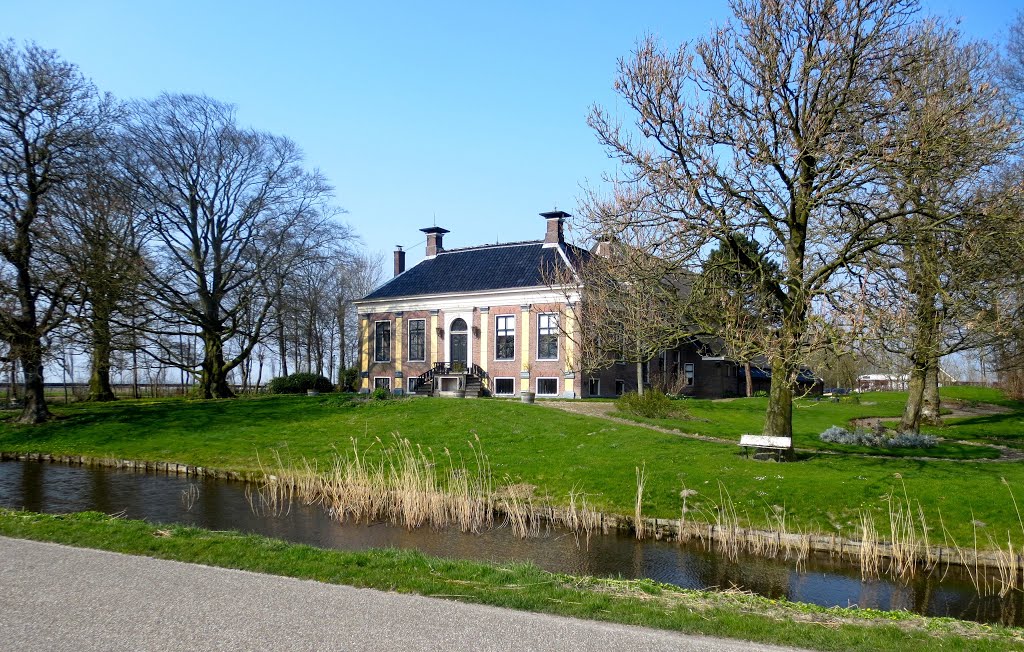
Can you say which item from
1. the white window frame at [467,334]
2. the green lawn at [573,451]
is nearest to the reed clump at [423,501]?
the green lawn at [573,451]

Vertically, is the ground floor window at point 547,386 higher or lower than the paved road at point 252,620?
higher

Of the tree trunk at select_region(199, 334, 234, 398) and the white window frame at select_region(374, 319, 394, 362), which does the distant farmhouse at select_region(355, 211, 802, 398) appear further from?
the tree trunk at select_region(199, 334, 234, 398)

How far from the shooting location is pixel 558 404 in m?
26.9

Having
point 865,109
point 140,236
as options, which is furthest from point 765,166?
point 140,236

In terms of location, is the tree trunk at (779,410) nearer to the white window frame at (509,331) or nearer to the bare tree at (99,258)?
the bare tree at (99,258)

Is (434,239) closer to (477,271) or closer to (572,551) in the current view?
(477,271)

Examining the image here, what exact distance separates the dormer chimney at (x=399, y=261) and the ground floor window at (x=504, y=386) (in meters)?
12.5

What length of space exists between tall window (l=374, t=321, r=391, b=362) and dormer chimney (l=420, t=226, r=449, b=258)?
519 centimetres

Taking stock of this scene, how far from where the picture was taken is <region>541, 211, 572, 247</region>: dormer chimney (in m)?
37.3

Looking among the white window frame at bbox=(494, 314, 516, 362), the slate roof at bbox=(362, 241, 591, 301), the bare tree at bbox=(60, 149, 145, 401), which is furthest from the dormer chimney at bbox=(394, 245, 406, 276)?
the bare tree at bbox=(60, 149, 145, 401)

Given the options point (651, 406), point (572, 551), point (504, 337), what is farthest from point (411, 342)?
point (572, 551)

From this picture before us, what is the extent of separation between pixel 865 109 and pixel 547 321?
74.4 ft

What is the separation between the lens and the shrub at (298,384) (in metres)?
40.2

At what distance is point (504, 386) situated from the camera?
3688 cm
